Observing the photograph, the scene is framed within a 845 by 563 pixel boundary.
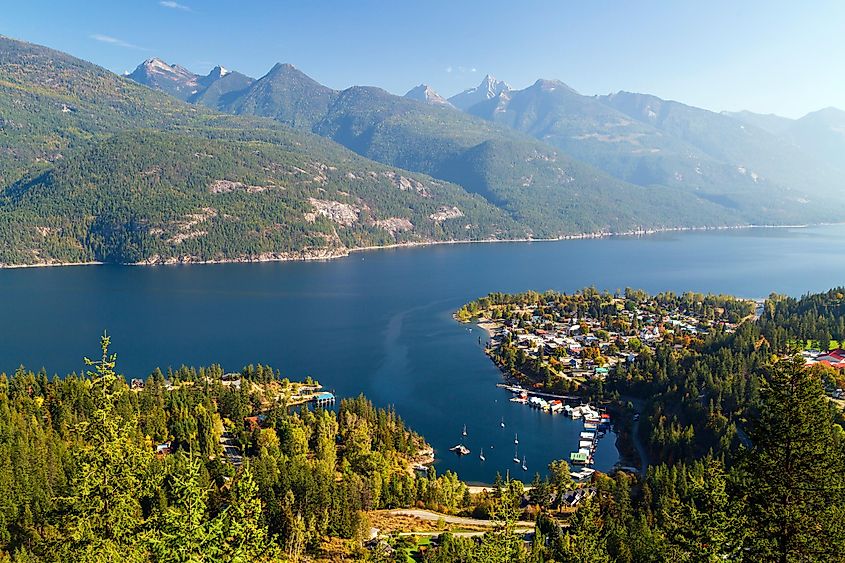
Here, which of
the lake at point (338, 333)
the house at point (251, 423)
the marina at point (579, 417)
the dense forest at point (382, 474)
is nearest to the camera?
the dense forest at point (382, 474)

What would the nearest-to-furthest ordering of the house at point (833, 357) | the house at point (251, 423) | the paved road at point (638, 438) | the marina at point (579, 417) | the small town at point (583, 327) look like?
the paved road at point (638, 438)
the marina at point (579, 417)
the house at point (251, 423)
the house at point (833, 357)
the small town at point (583, 327)

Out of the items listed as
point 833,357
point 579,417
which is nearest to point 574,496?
point 579,417

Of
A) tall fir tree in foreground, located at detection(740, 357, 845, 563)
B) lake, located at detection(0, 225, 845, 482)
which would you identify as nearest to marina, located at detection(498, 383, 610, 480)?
lake, located at detection(0, 225, 845, 482)

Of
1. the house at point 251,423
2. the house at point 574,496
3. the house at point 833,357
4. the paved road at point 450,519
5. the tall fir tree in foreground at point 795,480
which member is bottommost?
the paved road at point 450,519

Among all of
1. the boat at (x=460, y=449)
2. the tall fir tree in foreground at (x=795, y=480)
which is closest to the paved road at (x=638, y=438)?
the boat at (x=460, y=449)

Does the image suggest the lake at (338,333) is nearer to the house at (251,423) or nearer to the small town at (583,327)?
the small town at (583,327)


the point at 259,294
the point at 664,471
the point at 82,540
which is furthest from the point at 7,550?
the point at 259,294

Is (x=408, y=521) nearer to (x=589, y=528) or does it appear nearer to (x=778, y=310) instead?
(x=589, y=528)
